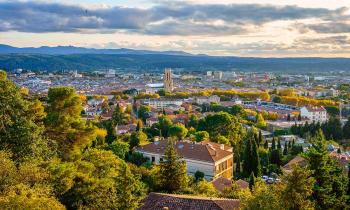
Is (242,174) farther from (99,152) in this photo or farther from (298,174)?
(298,174)

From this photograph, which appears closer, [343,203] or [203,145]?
[343,203]

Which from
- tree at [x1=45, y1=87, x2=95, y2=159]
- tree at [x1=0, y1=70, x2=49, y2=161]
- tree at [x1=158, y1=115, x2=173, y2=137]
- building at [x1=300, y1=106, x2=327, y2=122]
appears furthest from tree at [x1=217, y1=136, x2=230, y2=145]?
building at [x1=300, y1=106, x2=327, y2=122]

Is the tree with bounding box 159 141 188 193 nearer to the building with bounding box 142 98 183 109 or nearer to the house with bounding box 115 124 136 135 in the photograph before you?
the house with bounding box 115 124 136 135

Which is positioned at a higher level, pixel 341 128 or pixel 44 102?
pixel 44 102

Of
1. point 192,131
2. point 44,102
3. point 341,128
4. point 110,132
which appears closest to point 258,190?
point 44,102

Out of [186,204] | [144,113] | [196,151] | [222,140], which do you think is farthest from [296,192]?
[144,113]

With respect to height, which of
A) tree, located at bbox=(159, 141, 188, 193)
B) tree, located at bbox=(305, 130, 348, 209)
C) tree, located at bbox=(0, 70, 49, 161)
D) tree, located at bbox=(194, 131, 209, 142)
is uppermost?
tree, located at bbox=(0, 70, 49, 161)

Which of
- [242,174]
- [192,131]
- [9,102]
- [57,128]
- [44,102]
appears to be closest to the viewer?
[9,102]
